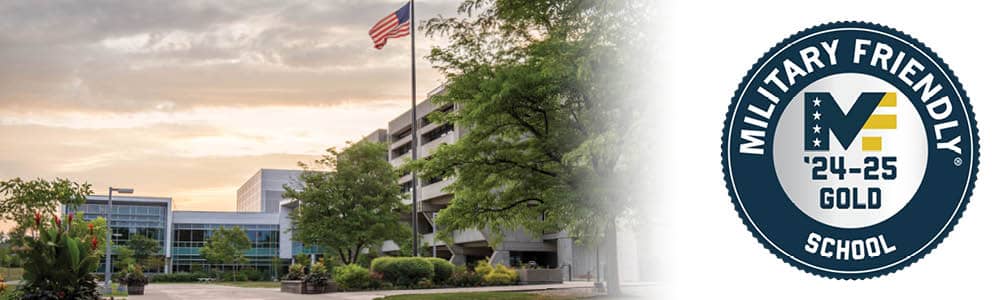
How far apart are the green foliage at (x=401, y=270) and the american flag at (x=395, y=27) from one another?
6.66m

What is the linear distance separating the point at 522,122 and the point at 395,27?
13363mm

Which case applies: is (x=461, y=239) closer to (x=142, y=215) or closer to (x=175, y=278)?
(x=175, y=278)

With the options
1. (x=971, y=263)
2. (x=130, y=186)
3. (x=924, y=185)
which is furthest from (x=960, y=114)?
(x=130, y=186)

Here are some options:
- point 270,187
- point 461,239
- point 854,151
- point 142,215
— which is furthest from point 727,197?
point 270,187

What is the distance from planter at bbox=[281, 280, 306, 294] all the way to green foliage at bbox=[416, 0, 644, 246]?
27.5ft

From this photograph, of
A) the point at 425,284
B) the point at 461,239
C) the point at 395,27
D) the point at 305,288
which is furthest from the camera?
the point at 461,239

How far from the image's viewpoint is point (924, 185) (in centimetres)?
329

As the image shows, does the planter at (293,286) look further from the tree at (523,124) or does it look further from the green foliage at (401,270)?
the tree at (523,124)

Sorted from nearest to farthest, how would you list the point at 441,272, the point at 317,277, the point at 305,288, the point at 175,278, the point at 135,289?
the point at 305,288 < the point at 317,277 < the point at 135,289 < the point at 441,272 < the point at 175,278

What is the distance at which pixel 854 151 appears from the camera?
335 cm

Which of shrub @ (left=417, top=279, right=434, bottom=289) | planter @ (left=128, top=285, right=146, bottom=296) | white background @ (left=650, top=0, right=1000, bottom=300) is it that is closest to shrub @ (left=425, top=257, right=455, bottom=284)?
shrub @ (left=417, top=279, right=434, bottom=289)

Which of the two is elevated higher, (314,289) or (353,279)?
(353,279)

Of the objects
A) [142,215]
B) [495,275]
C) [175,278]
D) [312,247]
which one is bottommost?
[175,278]

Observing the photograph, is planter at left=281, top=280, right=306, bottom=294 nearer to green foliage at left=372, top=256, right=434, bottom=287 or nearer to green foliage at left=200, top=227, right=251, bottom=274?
green foliage at left=372, top=256, right=434, bottom=287
